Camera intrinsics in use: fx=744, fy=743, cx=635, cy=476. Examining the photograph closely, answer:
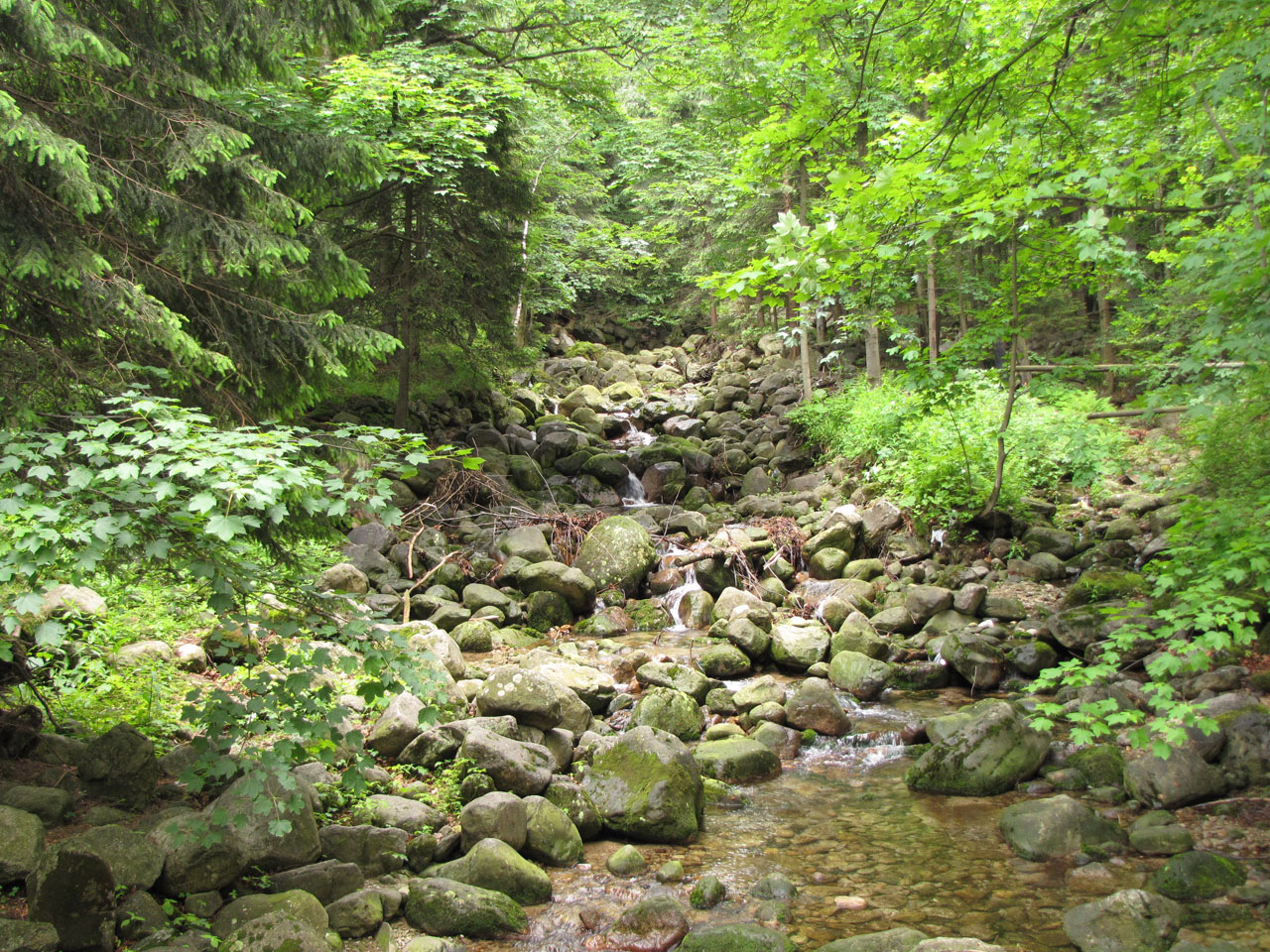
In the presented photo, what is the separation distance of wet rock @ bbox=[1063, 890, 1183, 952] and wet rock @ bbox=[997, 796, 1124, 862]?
3.02 ft

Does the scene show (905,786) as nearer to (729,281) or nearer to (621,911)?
(621,911)

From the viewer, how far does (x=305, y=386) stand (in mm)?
5648

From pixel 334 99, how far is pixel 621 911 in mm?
9443

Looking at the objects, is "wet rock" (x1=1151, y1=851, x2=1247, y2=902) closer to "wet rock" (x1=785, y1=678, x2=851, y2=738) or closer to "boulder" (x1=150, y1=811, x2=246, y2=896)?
"wet rock" (x1=785, y1=678, x2=851, y2=738)

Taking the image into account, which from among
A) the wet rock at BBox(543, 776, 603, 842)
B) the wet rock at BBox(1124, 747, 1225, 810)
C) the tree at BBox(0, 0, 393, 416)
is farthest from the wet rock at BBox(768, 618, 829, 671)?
the tree at BBox(0, 0, 393, 416)

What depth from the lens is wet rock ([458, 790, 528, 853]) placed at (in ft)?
17.3

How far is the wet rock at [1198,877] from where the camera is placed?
466 cm

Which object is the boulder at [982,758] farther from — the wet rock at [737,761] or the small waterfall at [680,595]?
the small waterfall at [680,595]

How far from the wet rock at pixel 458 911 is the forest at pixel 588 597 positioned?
29mm

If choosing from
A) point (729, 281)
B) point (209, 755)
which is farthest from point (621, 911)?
point (729, 281)

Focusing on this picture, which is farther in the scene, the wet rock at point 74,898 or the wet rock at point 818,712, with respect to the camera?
the wet rock at point 818,712

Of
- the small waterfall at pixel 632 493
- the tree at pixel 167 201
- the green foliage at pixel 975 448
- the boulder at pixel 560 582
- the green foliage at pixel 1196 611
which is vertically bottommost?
the boulder at pixel 560 582

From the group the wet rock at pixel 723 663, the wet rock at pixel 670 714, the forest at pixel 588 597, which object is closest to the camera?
the forest at pixel 588 597

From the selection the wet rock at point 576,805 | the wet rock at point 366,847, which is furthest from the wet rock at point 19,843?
the wet rock at point 576,805
